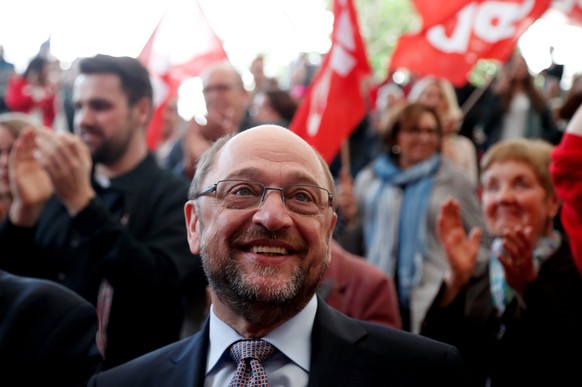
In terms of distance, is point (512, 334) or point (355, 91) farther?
point (355, 91)

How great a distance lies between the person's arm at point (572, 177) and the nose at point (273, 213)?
1.28m

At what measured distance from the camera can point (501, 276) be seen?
4.02 meters

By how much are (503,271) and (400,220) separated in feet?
5.87

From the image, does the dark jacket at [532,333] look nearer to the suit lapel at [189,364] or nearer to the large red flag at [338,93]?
the suit lapel at [189,364]

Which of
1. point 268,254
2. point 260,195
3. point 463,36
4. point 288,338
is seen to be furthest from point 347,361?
point 463,36

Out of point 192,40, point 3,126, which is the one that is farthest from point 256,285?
point 192,40

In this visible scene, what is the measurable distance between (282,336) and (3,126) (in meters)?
2.95

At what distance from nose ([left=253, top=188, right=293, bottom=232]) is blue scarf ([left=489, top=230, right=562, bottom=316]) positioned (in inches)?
69.7

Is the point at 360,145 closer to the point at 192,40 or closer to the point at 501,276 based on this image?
the point at 192,40

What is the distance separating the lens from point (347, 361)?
2420 millimetres

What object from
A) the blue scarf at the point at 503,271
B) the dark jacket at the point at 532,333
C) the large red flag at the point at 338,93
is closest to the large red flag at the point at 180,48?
the large red flag at the point at 338,93

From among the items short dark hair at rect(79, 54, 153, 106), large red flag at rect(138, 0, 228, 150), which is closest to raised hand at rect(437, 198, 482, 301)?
short dark hair at rect(79, 54, 153, 106)

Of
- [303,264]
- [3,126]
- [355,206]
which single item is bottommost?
[355,206]

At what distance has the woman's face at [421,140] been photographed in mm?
5906
